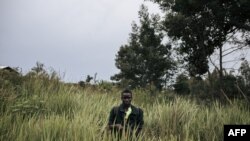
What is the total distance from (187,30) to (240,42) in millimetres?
2537

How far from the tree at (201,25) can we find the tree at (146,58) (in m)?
14.8

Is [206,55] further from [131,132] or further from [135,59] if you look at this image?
[135,59]

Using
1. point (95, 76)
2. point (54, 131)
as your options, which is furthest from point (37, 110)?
point (95, 76)

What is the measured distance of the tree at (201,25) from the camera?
68.7ft

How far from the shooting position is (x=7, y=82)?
14.8 m

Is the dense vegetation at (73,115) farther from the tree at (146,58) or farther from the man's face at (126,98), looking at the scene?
the tree at (146,58)

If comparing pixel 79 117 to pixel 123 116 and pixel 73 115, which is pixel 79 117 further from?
pixel 73 115

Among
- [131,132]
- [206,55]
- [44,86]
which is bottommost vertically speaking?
[131,132]

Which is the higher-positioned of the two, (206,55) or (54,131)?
(206,55)

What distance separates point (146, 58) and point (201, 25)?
17.5m

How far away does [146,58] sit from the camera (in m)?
39.4

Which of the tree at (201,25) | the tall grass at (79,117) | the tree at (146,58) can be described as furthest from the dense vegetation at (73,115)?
the tree at (146,58)

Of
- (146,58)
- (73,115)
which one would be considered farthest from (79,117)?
(146,58)

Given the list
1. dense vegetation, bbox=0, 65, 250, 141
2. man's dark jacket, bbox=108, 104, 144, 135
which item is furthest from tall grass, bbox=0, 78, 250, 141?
man's dark jacket, bbox=108, 104, 144, 135
